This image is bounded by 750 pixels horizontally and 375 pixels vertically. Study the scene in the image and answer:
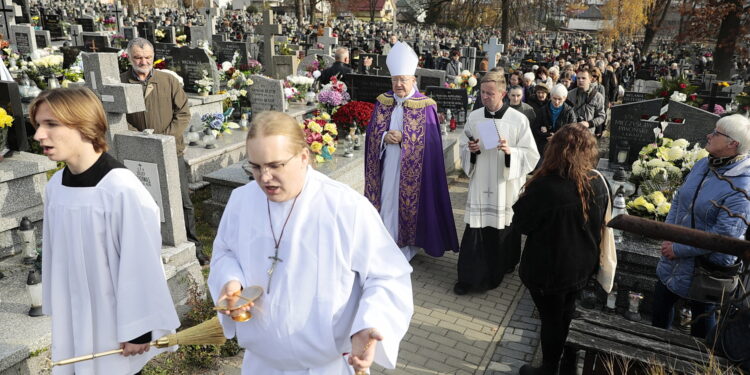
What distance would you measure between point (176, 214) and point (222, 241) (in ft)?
8.88

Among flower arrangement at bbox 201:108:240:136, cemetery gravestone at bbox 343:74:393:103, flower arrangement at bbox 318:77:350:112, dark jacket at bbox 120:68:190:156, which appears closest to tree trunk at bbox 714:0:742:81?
cemetery gravestone at bbox 343:74:393:103

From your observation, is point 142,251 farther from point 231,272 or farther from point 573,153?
point 573,153

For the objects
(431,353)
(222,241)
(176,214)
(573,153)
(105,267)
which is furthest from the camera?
(176,214)

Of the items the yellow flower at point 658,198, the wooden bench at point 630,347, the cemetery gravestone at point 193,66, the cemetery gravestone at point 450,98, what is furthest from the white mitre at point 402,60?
the cemetery gravestone at point 193,66

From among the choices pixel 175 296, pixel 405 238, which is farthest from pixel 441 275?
pixel 175 296

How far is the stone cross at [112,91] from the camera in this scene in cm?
477

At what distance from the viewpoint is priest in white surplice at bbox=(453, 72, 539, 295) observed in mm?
5371

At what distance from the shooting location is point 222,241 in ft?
7.99

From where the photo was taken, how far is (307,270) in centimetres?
219

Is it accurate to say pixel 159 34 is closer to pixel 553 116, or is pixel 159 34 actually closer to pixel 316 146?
pixel 316 146

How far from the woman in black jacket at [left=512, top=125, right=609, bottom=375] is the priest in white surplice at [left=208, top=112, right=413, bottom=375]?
5.70ft

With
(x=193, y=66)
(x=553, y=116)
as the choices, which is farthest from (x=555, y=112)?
(x=193, y=66)

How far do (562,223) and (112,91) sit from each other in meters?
3.79

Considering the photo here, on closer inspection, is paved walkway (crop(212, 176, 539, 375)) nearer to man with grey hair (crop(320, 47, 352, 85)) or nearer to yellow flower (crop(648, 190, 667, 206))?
yellow flower (crop(648, 190, 667, 206))
